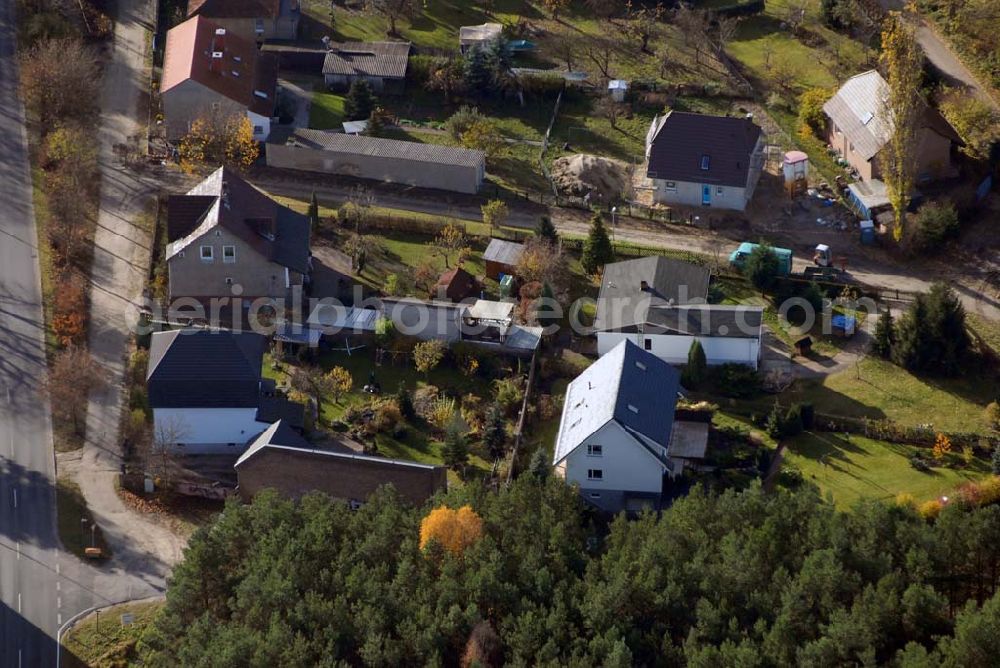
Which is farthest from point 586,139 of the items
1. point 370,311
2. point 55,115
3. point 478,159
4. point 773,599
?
point 773,599

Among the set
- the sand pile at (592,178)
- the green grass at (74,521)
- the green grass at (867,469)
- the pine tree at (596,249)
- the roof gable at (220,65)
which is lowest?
the green grass at (74,521)

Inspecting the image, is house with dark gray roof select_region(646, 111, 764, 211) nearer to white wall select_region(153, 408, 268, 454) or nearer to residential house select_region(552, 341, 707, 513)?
residential house select_region(552, 341, 707, 513)

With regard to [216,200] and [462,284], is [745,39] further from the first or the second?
[216,200]

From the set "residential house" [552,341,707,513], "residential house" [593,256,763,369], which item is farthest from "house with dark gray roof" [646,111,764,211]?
"residential house" [552,341,707,513]

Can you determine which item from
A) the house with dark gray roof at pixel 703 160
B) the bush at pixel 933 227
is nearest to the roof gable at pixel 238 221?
the house with dark gray roof at pixel 703 160

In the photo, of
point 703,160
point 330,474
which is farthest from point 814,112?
point 330,474

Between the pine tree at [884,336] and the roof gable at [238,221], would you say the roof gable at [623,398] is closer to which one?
the pine tree at [884,336]
